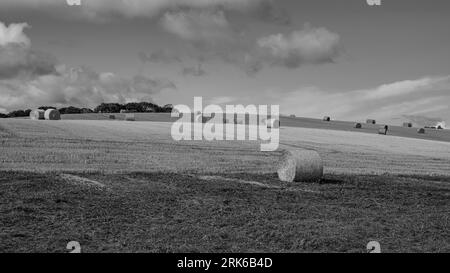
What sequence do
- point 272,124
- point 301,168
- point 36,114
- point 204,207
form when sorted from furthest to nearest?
point 272,124, point 36,114, point 301,168, point 204,207

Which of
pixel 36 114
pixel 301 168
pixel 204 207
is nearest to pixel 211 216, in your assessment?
pixel 204 207

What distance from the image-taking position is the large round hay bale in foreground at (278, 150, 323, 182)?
63.6 feet

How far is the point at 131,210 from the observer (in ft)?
42.3

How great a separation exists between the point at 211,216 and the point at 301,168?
7.60 m

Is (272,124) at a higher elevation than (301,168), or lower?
higher

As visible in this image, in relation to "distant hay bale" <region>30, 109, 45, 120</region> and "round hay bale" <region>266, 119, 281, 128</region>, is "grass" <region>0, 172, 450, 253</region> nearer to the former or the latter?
"round hay bale" <region>266, 119, 281, 128</region>

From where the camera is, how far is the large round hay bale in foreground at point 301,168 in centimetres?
1939

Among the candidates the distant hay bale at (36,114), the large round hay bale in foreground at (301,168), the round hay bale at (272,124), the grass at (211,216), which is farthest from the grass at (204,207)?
the distant hay bale at (36,114)

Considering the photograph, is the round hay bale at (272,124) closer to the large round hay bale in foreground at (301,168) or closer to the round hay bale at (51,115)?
the round hay bale at (51,115)

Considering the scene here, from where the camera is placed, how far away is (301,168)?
19.4 meters

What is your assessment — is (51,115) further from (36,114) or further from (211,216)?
(211,216)
